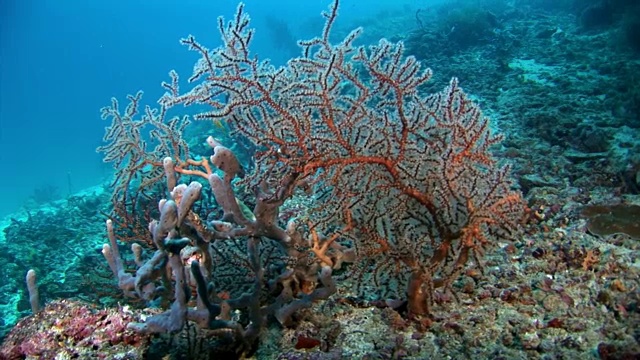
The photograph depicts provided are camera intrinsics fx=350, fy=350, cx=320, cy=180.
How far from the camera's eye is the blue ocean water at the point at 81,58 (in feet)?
268

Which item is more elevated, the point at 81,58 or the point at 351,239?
the point at 81,58

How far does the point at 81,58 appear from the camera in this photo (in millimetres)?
130500

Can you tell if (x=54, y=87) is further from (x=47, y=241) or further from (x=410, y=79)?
(x=410, y=79)

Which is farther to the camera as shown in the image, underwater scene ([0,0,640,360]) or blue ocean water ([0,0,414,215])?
blue ocean water ([0,0,414,215])

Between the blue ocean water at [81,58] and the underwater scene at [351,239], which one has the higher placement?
the blue ocean water at [81,58]

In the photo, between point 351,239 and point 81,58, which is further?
point 81,58

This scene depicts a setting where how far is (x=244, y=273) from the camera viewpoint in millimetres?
4020

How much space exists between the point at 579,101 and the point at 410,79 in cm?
888

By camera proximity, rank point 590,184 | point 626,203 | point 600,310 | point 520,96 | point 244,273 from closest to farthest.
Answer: point 600,310 < point 244,273 < point 626,203 < point 590,184 < point 520,96

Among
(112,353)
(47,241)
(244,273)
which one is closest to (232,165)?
(244,273)

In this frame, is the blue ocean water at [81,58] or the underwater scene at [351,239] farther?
the blue ocean water at [81,58]

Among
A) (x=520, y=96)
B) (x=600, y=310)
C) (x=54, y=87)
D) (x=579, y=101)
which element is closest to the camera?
(x=600, y=310)

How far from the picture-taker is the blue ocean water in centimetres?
8175

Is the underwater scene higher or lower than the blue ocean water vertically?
lower
